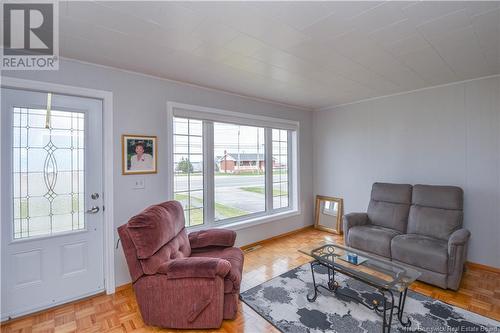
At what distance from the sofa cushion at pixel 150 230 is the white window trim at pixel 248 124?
0.82 m

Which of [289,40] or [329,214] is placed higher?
[289,40]

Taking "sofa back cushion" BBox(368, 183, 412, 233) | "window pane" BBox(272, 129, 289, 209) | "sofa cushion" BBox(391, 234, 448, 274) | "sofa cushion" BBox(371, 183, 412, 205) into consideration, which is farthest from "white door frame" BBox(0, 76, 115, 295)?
"sofa cushion" BBox(371, 183, 412, 205)

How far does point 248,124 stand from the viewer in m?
3.93

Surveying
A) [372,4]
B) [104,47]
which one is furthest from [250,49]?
[104,47]

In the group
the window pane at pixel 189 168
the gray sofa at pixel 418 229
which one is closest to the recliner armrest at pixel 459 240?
the gray sofa at pixel 418 229

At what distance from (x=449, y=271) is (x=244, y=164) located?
292 cm

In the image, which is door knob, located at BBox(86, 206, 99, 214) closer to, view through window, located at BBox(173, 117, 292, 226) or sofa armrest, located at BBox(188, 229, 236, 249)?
view through window, located at BBox(173, 117, 292, 226)

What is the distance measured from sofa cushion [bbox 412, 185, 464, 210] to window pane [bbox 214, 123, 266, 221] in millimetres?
2326

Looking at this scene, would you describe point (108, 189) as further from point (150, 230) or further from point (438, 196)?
point (438, 196)

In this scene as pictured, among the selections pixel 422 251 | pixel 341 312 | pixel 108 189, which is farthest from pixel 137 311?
pixel 422 251

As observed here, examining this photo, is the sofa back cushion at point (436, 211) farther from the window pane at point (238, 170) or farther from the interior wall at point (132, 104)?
the interior wall at point (132, 104)

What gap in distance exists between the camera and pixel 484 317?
2.17 metres

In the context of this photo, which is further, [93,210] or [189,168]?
[189,168]

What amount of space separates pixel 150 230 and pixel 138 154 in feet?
3.75
